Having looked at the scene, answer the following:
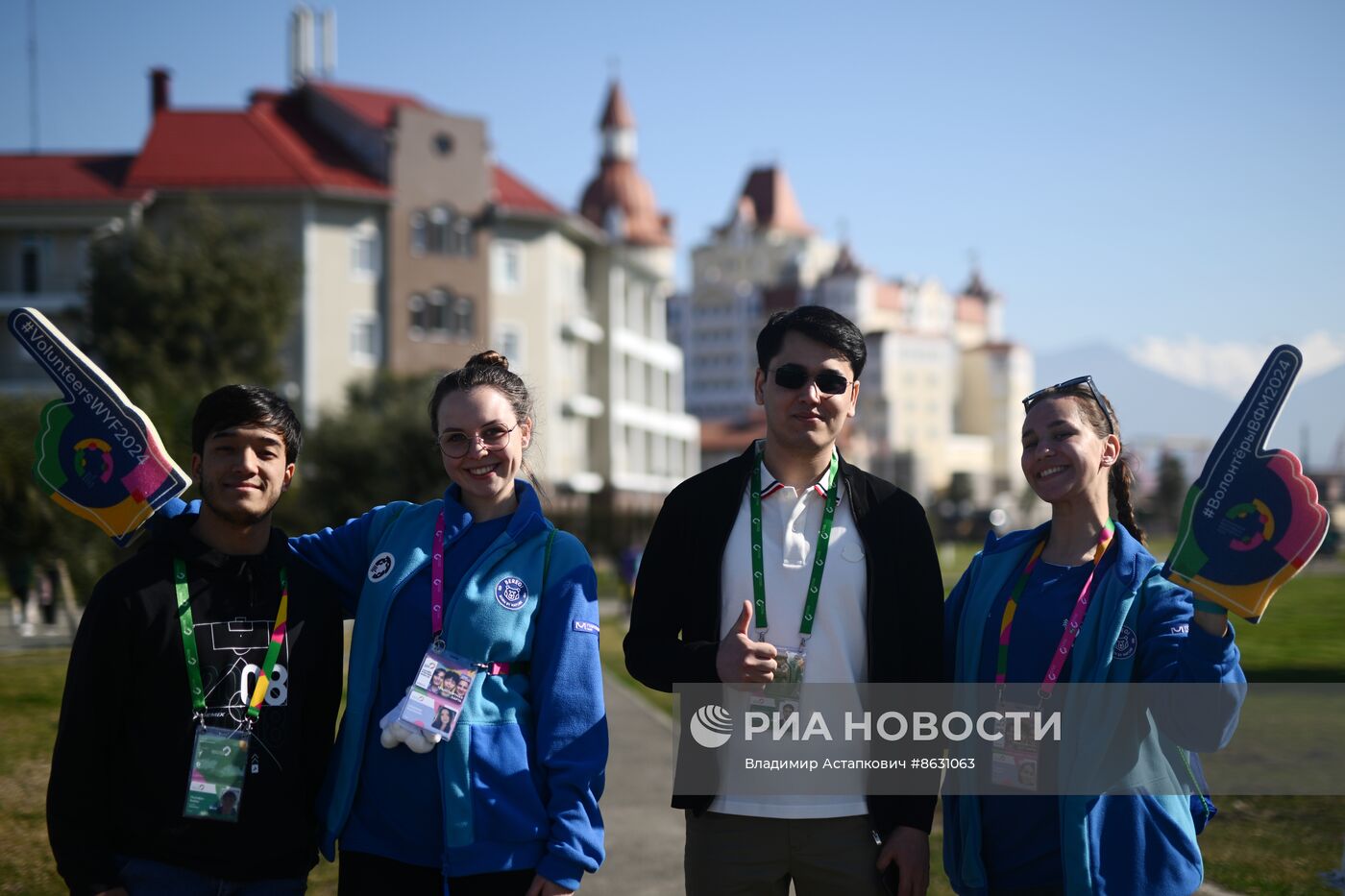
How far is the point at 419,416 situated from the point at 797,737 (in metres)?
37.4

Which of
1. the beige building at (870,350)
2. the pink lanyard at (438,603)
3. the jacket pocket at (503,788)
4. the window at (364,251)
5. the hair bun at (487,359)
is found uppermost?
the beige building at (870,350)

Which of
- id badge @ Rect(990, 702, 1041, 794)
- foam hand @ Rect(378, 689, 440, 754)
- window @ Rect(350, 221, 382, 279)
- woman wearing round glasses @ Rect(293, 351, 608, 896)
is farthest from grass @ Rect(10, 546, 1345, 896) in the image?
window @ Rect(350, 221, 382, 279)

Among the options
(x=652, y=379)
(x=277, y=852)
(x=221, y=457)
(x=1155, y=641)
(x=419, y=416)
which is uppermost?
(x=652, y=379)

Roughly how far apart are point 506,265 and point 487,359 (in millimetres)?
52338

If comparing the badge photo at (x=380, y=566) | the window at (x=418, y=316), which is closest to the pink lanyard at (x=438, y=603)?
the badge photo at (x=380, y=566)

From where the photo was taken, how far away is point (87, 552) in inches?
749

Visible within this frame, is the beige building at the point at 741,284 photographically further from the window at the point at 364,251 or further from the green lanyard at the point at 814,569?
the green lanyard at the point at 814,569

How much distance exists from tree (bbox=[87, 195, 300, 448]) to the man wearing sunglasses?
3604 cm

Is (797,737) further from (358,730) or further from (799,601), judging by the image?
(358,730)

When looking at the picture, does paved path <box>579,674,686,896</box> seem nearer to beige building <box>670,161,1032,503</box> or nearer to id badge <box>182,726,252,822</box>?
id badge <box>182,726,252,822</box>

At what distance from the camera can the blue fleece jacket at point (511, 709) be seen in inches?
153

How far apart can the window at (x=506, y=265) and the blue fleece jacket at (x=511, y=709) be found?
171 feet

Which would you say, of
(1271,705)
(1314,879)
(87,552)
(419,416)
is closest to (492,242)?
(419,416)

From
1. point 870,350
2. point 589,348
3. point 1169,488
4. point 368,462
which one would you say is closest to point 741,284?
point 870,350
